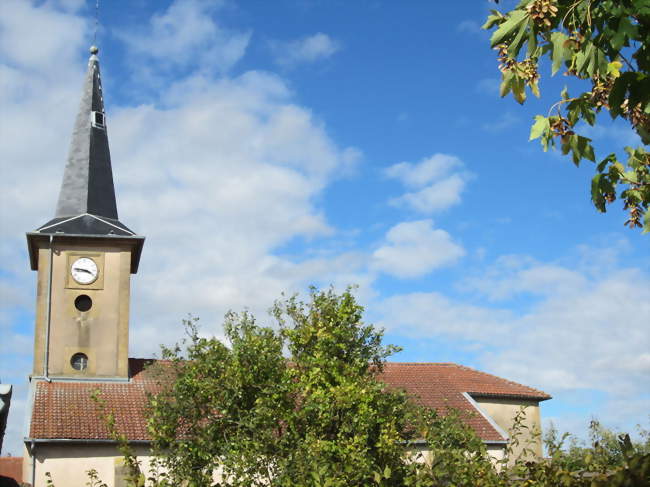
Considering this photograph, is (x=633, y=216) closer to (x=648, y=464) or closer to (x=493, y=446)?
(x=648, y=464)

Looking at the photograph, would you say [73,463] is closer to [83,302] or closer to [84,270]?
[83,302]

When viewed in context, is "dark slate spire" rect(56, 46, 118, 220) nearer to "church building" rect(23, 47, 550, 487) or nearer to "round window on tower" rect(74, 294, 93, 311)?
"church building" rect(23, 47, 550, 487)

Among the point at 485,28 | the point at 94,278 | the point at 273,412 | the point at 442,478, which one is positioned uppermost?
the point at 94,278

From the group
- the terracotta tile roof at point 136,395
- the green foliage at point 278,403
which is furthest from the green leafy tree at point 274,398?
the terracotta tile roof at point 136,395

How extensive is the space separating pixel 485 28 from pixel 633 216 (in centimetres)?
243

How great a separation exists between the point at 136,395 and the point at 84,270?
5672 mm

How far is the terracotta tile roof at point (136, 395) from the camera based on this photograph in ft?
89.6

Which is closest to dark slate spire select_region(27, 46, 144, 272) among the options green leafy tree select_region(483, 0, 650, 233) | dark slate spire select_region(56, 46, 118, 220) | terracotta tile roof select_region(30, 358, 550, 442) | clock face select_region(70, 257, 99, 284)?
dark slate spire select_region(56, 46, 118, 220)

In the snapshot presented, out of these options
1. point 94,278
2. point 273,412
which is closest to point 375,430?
point 273,412

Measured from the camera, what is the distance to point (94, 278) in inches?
1243

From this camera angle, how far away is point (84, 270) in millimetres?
31531

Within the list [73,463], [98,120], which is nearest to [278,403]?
[73,463]

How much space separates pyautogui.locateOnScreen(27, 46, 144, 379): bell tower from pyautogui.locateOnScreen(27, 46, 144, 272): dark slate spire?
4 centimetres

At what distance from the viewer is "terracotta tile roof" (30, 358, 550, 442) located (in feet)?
89.6
